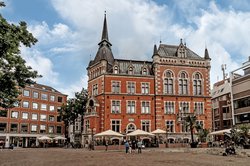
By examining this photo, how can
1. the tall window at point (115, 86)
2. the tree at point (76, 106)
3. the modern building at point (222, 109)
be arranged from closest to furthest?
the tall window at point (115, 86)
the tree at point (76, 106)
the modern building at point (222, 109)

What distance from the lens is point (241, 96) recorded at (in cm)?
6619

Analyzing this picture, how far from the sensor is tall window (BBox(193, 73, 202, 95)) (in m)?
58.4

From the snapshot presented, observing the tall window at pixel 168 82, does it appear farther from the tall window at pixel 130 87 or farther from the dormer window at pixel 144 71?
the tall window at pixel 130 87

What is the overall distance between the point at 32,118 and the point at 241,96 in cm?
5346

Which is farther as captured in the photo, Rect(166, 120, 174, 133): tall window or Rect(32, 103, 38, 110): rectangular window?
Rect(32, 103, 38, 110): rectangular window

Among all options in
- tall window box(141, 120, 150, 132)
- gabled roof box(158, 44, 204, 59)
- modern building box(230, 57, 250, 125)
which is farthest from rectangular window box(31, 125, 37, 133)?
modern building box(230, 57, 250, 125)

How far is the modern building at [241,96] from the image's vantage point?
64312 mm

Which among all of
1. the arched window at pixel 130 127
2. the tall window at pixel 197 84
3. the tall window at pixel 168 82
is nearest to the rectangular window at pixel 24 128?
the arched window at pixel 130 127

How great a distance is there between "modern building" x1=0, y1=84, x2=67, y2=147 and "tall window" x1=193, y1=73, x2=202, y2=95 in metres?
42.0

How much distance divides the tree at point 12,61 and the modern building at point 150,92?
37.9m

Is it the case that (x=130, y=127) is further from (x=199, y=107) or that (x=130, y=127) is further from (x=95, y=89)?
(x=199, y=107)

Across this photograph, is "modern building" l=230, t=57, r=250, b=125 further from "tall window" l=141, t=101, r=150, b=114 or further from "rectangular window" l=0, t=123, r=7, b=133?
"rectangular window" l=0, t=123, r=7, b=133

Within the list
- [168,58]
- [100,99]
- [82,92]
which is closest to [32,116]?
[82,92]

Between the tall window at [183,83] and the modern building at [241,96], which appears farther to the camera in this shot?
the modern building at [241,96]
